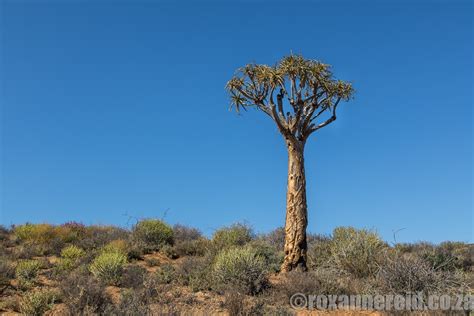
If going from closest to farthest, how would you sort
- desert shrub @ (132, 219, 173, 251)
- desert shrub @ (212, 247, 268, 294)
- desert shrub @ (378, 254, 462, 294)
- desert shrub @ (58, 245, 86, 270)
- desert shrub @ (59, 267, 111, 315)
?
desert shrub @ (59, 267, 111, 315)
desert shrub @ (378, 254, 462, 294)
desert shrub @ (212, 247, 268, 294)
desert shrub @ (58, 245, 86, 270)
desert shrub @ (132, 219, 173, 251)

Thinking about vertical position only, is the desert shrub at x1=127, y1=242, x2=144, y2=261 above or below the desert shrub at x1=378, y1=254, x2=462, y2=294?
above

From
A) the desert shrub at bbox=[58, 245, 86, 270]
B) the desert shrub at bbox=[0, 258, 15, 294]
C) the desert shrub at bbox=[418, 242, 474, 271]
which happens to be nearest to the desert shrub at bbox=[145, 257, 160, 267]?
the desert shrub at bbox=[58, 245, 86, 270]

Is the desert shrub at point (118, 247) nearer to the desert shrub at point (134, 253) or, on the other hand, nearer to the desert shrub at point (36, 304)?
the desert shrub at point (134, 253)

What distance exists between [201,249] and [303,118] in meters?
7.00

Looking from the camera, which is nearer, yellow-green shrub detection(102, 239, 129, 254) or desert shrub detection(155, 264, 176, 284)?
desert shrub detection(155, 264, 176, 284)

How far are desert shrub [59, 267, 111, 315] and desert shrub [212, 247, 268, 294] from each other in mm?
2876

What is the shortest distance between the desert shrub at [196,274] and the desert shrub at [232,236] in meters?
2.66

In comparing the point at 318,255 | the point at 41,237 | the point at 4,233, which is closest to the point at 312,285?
the point at 318,255

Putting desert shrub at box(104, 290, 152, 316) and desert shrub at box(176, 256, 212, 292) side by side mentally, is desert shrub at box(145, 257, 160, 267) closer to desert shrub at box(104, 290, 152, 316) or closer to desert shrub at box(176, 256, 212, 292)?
desert shrub at box(176, 256, 212, 292)

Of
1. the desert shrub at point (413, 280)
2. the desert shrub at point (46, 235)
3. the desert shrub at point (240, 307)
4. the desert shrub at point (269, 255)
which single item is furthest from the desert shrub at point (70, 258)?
the desert shrub at point (413, 280)

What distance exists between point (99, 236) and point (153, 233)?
319 cm

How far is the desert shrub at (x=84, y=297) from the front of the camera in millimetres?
9855

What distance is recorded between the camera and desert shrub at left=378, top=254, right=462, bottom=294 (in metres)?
10.5

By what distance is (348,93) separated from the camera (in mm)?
15375
